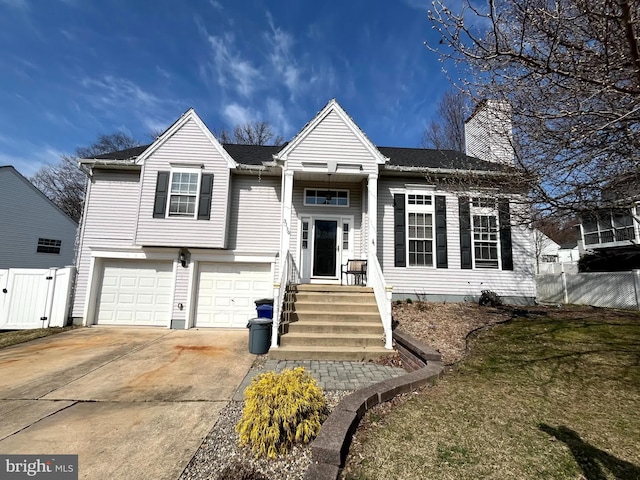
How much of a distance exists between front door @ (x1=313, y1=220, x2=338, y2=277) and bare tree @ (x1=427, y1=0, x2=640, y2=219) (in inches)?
213

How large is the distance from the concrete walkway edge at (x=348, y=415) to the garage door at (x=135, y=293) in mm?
7647

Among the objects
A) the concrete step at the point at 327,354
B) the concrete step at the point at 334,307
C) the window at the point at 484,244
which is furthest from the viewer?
the window at the point at 484,244

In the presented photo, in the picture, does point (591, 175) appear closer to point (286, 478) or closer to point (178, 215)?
point (286, 478)

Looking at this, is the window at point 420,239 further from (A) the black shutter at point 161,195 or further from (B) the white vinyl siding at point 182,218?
(A) the black shutter at point 161,195

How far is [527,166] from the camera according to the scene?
549cm

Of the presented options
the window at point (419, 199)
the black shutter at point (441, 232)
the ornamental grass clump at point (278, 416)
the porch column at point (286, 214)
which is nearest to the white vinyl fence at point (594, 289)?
the black shutter at point (441, 232)

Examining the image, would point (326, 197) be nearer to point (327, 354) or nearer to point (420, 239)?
point (420, 239)

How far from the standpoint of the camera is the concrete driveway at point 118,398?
8.85 feet

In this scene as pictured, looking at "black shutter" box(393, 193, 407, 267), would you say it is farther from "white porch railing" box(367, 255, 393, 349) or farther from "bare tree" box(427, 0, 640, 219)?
"bare tree" box(427, 0, 640, 219)

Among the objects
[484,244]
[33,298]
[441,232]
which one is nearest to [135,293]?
[33,298]

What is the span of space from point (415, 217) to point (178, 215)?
7.76m

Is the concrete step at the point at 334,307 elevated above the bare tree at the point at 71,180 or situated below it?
below

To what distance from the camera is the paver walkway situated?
14.2ft

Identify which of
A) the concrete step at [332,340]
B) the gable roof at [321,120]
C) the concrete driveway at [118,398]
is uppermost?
the gable roof at [321,120]
